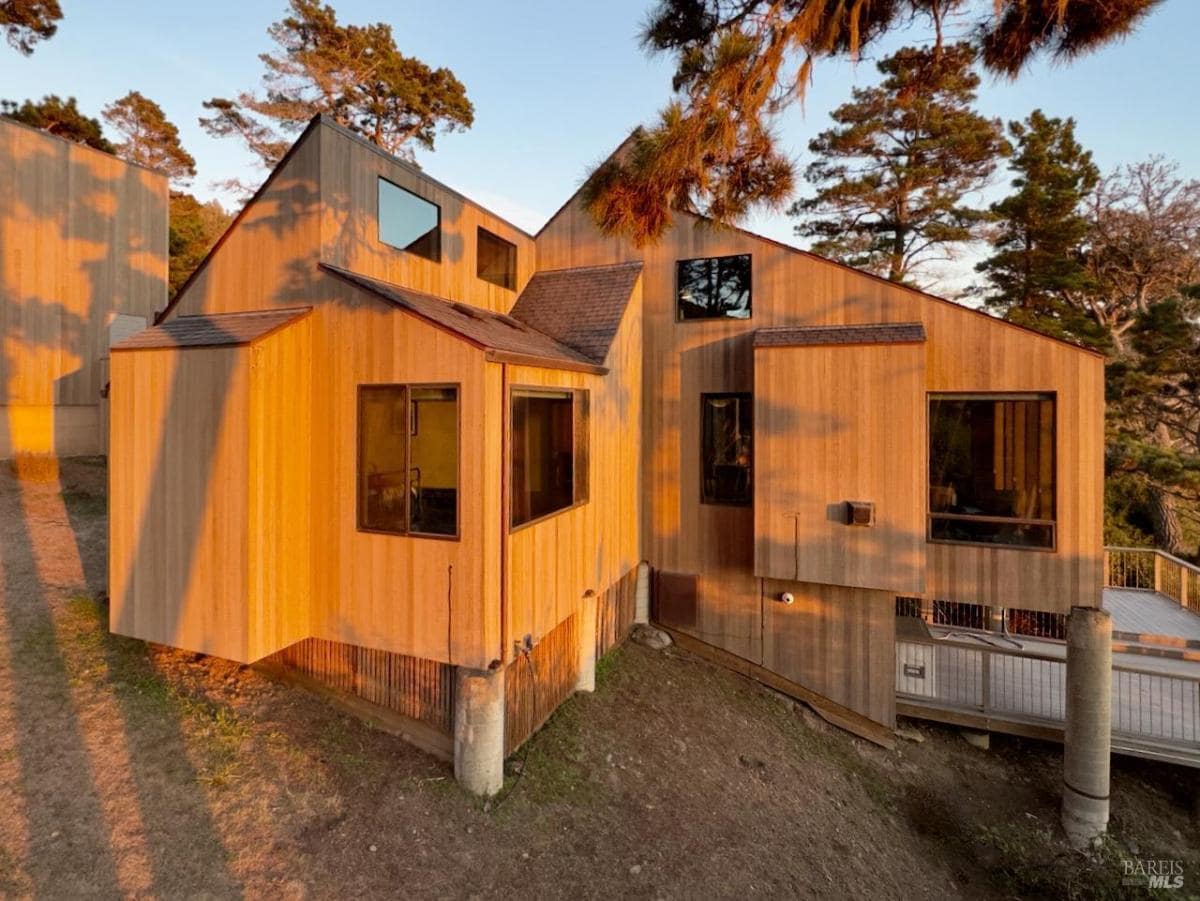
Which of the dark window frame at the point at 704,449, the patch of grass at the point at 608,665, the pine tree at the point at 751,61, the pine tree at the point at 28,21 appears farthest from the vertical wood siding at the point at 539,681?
the pine tree at the point at 28,21

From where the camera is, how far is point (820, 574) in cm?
722

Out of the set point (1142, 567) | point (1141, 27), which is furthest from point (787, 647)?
point (1142, 567)

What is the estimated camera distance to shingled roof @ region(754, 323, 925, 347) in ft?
22.5

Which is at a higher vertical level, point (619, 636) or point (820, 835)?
point (619, 636)

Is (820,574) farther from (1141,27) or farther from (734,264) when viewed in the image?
(1141,27)

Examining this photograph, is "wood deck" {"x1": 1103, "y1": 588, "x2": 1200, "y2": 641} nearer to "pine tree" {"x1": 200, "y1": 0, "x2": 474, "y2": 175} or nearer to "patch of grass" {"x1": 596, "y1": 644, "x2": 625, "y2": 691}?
"patch of grass" {"x1": 596, "y1": 644, "x2": 625, "y2": 691}

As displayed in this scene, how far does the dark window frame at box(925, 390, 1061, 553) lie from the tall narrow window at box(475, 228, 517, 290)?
6.17 m

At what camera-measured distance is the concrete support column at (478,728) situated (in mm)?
4957

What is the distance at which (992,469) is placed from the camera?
23.0 feet

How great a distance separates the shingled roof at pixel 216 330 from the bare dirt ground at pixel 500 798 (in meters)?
3.30

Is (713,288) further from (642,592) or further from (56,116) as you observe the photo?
(56,116)

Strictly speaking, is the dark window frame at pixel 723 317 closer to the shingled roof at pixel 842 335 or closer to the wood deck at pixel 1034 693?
the shingled roof at pixel 842 335

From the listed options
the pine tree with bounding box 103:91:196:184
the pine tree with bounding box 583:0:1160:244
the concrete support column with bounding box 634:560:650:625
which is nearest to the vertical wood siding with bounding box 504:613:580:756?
the concrete support column with bounding box 634:560:650:625

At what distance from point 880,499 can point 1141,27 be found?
4713 millimetres
